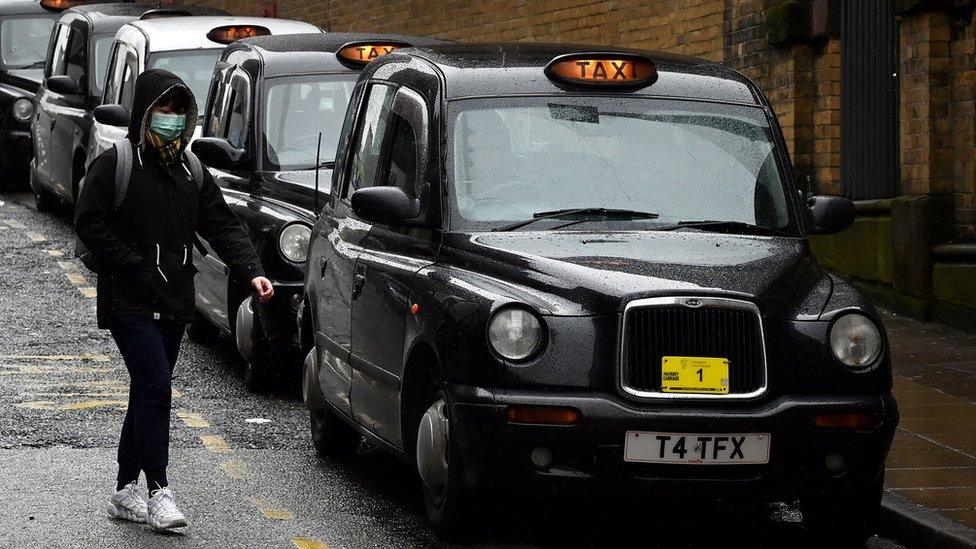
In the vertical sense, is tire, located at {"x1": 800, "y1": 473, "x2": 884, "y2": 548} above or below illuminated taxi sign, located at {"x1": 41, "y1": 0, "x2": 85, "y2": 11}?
→ below

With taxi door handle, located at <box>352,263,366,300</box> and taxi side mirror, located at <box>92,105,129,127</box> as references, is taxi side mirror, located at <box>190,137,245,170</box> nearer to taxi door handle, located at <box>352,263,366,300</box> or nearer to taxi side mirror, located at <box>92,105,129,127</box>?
taxi side mirror, located at <box>92,105,129,127</box>

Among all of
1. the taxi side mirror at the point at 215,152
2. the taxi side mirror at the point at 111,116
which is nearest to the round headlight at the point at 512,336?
the taxi side mirror at the point at 215,152

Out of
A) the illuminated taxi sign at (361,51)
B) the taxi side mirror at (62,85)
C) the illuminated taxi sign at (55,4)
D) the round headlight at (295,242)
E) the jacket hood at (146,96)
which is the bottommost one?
the round headlight at (295,242)

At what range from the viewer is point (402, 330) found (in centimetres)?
712

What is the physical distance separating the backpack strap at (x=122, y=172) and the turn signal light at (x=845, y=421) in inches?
111

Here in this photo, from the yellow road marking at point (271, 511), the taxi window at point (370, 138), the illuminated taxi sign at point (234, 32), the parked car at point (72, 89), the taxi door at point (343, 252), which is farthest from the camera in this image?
the parked car at point (72, 89)

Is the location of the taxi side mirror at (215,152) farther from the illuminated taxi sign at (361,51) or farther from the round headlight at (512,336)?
the round headlight at (512,336)

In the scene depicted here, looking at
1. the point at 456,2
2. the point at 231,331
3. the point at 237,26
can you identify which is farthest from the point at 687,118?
the point at 456,2

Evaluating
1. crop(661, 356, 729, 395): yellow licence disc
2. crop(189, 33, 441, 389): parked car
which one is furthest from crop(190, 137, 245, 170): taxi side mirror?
crop(661, 356, 729, 395): yellow licence disc

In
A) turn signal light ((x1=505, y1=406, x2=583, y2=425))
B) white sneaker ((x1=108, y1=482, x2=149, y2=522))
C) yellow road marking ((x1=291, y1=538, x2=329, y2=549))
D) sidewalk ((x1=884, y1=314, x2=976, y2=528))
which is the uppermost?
turn signal light ((x1=505, y1=406, x2=583, y2=425))

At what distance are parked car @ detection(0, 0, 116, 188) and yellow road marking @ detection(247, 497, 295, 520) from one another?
14.0 meters

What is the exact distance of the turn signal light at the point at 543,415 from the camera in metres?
6.37

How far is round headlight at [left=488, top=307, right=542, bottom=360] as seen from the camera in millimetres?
6422

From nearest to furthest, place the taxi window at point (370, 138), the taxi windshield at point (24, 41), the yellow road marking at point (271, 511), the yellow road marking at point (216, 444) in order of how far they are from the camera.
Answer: the yellow road marking at point (271, 511) < the taxi window at point (370, 138) < the yellow road marking at point (216, 444) < the taxi windshield at point (24, 41)
